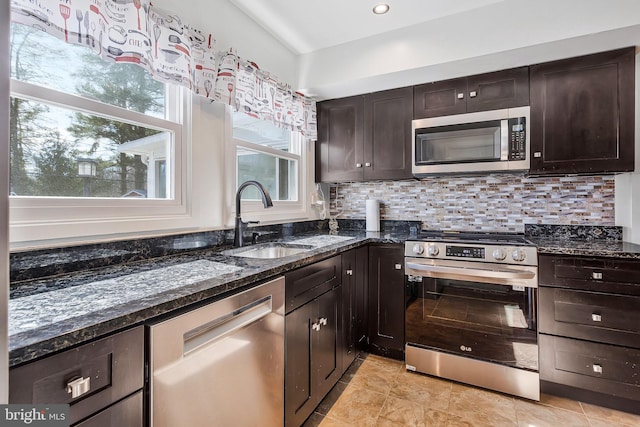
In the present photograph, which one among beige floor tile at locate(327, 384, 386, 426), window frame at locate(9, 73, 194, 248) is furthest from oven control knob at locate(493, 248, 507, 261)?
window frame at locate(9, 73, 194, 248)

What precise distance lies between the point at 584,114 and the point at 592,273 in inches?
41.8

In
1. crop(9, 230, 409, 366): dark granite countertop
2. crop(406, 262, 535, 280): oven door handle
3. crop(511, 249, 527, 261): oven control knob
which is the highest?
crop(9, 230, 409, 366): dark granite countertop

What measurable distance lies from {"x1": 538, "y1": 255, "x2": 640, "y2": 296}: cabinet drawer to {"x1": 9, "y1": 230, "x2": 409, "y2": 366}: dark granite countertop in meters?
1.54

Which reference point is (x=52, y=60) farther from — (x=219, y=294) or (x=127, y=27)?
(x=219, y=294)

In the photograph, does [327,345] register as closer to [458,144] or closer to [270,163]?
[270,163]

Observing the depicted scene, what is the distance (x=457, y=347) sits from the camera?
81.3 inches

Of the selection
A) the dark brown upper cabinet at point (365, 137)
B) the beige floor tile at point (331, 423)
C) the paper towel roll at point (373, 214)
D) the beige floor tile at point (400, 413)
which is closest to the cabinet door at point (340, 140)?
the dark brown upper cabinet at point (365, 137)

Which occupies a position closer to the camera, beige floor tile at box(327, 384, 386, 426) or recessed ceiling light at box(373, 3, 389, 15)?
beige floor tile at box(327, 384, 386, 426)

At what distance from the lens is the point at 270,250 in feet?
6.77

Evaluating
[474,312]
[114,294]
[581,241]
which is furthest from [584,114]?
[114,294]

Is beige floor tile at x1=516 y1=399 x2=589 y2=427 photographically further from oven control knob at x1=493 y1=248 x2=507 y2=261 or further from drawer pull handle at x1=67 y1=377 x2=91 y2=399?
drawer pull handle at x1=67 y1=377 x2=91 y2=399

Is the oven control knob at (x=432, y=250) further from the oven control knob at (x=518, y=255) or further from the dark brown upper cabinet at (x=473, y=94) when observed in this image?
the dark brown upper cabinet at (x=473, y=94)

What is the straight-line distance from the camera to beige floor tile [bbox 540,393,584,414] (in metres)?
1.79

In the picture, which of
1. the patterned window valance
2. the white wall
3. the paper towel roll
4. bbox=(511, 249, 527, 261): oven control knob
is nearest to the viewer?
the patterned window valance
